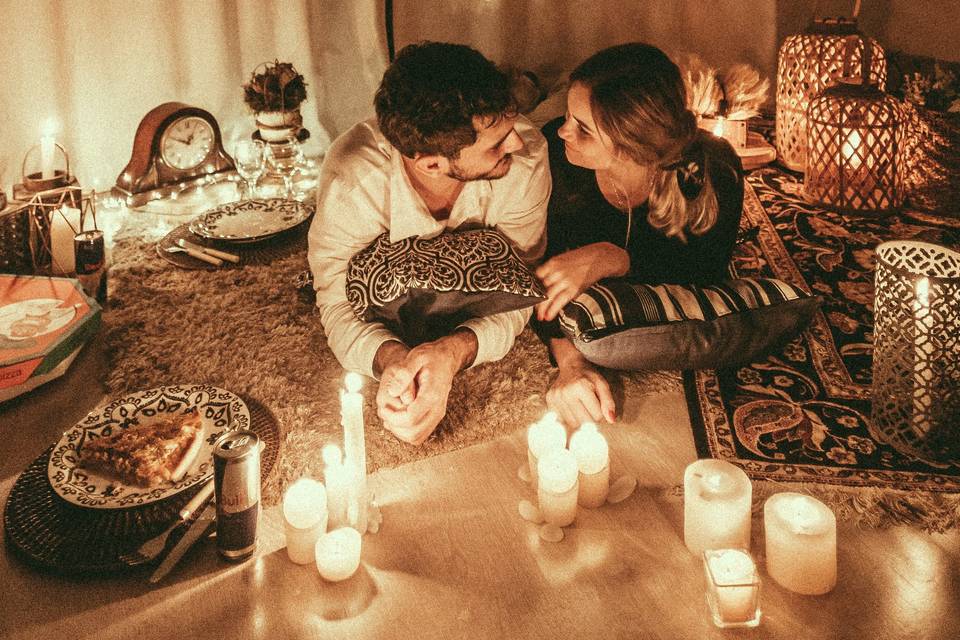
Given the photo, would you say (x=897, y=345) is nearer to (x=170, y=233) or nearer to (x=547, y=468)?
(x=547, y=468)

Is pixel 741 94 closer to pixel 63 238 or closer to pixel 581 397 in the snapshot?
pixel 581 397

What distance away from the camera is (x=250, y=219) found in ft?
7.77

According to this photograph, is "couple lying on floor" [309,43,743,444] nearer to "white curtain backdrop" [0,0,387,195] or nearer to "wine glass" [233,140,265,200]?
"wine glass" [233,140,265,200]

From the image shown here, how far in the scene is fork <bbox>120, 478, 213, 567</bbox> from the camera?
123cm

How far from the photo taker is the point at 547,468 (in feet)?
4.13

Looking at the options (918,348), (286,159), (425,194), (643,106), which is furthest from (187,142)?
(918,348)

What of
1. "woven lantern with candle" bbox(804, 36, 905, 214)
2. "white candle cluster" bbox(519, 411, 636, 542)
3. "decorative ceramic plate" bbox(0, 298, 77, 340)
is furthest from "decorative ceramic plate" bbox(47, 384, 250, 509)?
"woven lantern with candle" bbox(804, 36, 905, 214)

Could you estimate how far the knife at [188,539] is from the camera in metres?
1.22

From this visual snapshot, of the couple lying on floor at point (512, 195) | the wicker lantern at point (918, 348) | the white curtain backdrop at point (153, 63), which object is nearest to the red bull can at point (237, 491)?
the couple lying on floor at point (512, 195)

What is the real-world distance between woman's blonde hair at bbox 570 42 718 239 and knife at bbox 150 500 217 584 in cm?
105

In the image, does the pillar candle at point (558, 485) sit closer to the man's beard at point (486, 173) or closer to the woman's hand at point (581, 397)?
the woman's hand at point (581, 397)

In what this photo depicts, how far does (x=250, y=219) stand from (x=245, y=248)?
135 millimetres

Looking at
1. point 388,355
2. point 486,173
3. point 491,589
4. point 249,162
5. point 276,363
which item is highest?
point 486,173

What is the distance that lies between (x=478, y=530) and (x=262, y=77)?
6.29ft
